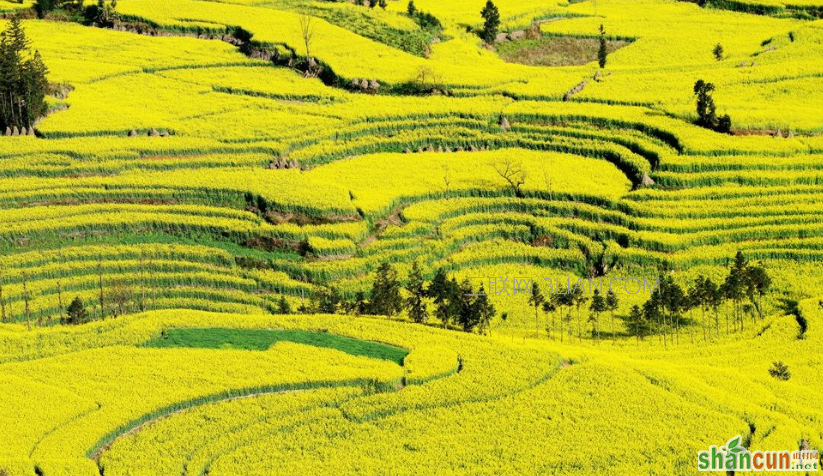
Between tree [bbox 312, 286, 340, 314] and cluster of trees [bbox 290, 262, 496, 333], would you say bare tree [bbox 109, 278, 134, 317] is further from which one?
tree [bbox 312, 286, 340, 314]

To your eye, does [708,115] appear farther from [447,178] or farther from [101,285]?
[101,285]

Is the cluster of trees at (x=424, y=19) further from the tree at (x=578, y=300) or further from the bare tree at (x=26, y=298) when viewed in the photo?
the bare tree at (x=26, y=298)

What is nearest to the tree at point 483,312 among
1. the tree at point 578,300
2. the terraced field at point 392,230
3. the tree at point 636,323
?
the terraced field at point 392,230

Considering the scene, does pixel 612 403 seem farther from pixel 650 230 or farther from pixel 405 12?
pixel 405 12

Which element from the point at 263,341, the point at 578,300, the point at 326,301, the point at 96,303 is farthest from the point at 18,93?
the point at 578,300

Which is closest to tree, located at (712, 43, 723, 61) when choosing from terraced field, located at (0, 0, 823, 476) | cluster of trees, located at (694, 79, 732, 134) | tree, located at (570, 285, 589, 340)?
terraced field, located at (0, 0, 823, 476)

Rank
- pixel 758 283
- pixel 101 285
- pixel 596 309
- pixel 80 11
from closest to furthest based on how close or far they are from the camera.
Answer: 1. pixel 596 309
2. pixel 758 283
3. pixel 101 285
4. pixel 80 11

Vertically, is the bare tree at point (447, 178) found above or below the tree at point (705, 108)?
below
